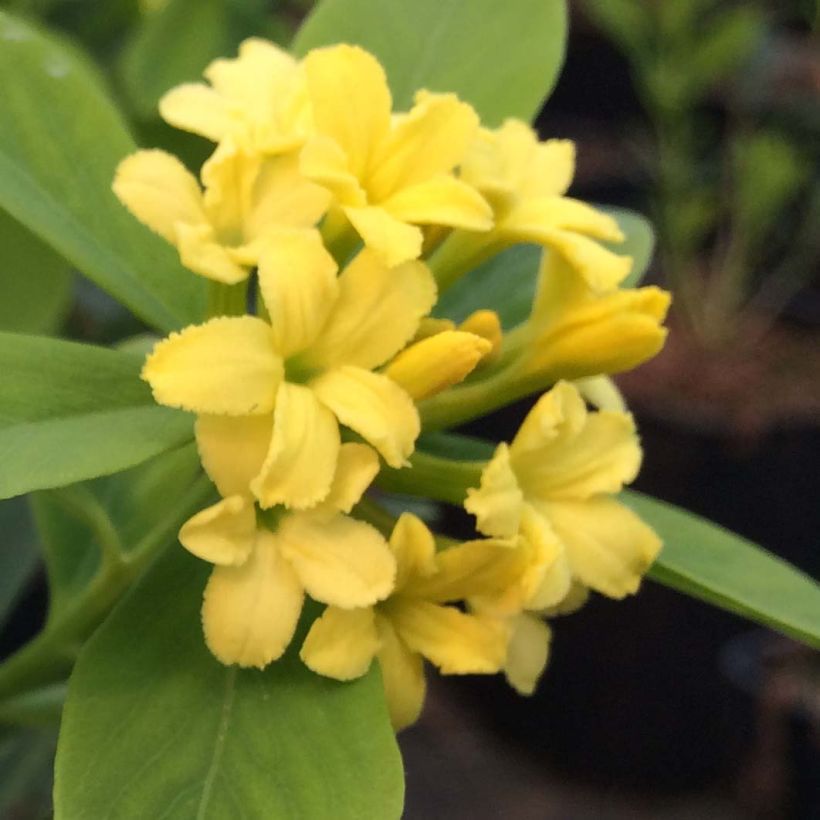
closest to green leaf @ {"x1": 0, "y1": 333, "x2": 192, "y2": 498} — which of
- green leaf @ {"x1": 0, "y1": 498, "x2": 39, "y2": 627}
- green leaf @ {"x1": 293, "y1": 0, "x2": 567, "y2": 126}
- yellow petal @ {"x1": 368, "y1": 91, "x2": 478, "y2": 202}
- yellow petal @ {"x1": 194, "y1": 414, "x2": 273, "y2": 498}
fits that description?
yellow petal @ {"x1": 194, "y1": 414, "x2": 273, "y2": 498}

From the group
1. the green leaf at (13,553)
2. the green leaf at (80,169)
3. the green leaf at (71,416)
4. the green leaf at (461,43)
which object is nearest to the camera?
the green leaf at (71,416)

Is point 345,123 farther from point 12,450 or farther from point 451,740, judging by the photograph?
point 451,740

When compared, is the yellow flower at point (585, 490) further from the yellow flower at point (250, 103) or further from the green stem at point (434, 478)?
the yellow flower at point (250, 103)

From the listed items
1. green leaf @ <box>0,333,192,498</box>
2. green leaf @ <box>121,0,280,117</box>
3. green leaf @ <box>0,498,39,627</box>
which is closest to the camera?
green leaf @ <box>0,333,192,498</box>

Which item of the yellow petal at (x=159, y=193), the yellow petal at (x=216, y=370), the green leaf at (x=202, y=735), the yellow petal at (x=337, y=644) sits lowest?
the green leaf at (x=202, y=735)

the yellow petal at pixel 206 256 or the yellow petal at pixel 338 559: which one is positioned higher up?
the yellow petal at pixel 206 256

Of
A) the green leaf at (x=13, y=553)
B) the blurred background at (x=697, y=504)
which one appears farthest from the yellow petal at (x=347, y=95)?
the blurred background at (x=697, y=504)

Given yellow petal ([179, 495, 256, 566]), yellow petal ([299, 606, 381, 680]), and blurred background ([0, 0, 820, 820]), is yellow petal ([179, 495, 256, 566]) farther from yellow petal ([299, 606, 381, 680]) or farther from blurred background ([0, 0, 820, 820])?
blurred background ([0, 0, 820, 820])
